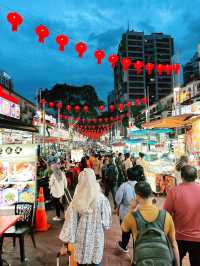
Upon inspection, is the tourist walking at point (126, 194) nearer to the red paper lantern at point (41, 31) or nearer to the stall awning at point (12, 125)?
the stall awning at point (12, 125)

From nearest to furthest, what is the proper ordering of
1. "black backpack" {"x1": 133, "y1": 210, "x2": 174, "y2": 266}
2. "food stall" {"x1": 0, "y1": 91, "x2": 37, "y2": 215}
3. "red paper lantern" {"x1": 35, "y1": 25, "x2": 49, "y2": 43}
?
1. "black backpack" {"x1": 133, "y1": 210, "x2": 174, "y2": 266}
2. "food stall" {"x1": 0, "y1": 91, "x2": 37, "y2": 215}
3. "red paper lantern" {"x1": 35, "y1": 25, "x2": 49, "y2": 43}

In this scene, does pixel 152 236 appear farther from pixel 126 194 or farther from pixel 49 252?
pixel 49 252

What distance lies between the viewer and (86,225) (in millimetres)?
3676

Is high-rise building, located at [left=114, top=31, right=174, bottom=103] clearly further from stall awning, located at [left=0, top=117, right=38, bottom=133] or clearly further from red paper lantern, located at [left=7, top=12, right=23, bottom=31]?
stall awning, located at [left=0, top=117, right=38, bottom=133]

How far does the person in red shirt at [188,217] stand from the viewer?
3.51 metres

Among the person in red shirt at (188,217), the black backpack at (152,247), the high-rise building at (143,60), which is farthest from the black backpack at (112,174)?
the high-rise building at (143,60)

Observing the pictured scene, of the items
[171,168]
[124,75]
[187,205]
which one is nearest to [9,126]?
[187,205]

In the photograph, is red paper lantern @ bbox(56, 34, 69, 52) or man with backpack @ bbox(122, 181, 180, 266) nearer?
man with backpack @ bbox(122, 181, 180, 266)

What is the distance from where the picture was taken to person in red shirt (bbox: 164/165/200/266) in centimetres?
351

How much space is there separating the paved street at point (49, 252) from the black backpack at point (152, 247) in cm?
322

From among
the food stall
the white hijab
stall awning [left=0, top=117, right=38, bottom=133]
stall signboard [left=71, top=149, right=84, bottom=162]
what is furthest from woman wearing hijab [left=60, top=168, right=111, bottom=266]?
stall signboard [left=71, top=149, right=84, bottom=162]

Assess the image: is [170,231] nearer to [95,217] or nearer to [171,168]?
[95,217]

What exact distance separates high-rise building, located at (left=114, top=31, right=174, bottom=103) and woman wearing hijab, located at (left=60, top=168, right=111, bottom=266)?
101 meters

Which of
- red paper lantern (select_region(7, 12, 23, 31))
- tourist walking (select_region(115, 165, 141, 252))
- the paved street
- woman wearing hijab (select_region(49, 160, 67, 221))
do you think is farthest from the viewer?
woman wearing hijab (select_region(49, 160, 67, 221))
